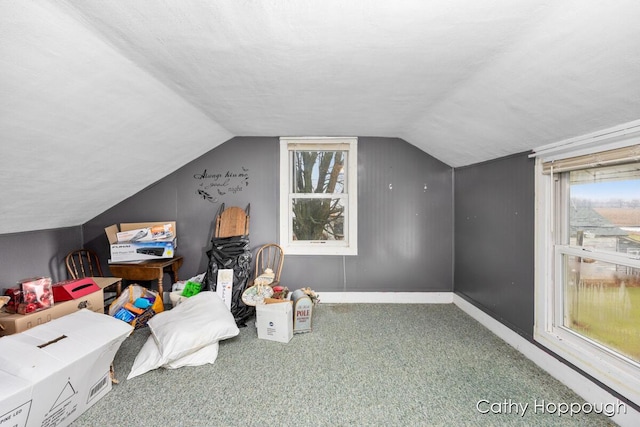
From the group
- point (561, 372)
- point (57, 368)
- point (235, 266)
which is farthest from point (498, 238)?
point (57, 368)

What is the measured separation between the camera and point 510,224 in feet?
8.38

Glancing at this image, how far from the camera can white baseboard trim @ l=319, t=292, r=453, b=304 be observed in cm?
357

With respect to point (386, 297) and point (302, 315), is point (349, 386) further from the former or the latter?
point (386, 297)

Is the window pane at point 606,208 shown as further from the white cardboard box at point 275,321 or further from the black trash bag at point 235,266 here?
the black trash bag at point 235,266

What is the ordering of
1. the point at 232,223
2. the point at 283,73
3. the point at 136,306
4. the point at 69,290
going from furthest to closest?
the point at 232,223 < the point at 136,306 < the point at 69,290 < the point at 283,73

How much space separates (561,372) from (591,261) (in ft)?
2.68

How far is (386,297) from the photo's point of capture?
358 cm

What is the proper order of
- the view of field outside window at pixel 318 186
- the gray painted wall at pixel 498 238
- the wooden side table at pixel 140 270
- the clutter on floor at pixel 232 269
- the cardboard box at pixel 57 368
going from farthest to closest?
the view of field outside window at pixel 318 186
the wooden side table at pixel 140 270
the clutter on floor at pixel 232 269
the gray painted wall at pixel 498 238
the cardboard box at pixel 57 368

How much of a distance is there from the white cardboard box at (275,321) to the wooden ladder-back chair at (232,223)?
3.30 ft

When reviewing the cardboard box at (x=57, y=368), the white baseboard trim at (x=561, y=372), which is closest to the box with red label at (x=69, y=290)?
the cardboard box at (x=57, y=368)

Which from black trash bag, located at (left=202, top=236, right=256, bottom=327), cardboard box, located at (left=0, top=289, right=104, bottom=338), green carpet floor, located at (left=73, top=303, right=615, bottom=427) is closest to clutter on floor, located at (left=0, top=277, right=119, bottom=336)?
cardboard box, located at (left=0, top=289, right=104, bottom=338)

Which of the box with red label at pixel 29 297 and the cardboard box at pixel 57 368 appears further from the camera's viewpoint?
the box with red label at pixel 29 297

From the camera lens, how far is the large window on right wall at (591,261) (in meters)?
1.69

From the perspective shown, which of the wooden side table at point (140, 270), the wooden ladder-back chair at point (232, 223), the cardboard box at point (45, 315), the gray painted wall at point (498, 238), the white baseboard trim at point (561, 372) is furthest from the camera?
the wooden ladder-back chair at point (232, 223)
